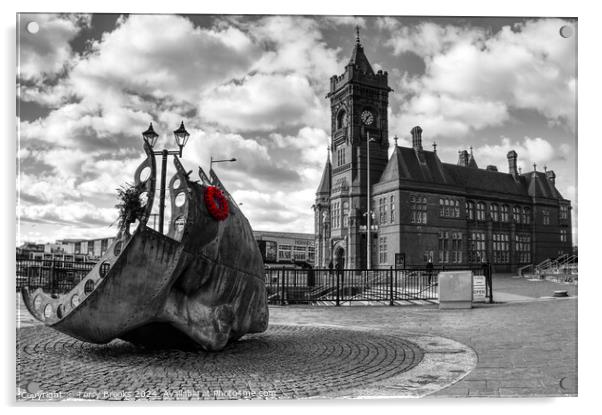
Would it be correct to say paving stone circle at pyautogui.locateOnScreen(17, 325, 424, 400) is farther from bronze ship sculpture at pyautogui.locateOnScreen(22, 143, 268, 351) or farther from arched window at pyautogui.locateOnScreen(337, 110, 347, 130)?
arched window at pyautogui.locateOnScreen(337, 110, 347, 130)

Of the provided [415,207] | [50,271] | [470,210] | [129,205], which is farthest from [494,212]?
[129,205]

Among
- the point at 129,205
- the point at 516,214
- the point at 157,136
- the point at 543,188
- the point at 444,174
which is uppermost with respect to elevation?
the point at 444,174

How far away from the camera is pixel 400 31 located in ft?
26.4

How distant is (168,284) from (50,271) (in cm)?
600

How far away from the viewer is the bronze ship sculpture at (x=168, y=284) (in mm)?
6262

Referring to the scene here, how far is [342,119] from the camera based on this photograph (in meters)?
44.1

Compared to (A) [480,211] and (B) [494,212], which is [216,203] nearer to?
(A) [480,211]

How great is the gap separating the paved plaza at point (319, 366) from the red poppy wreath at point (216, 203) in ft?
6.61

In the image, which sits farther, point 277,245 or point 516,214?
point 516,214

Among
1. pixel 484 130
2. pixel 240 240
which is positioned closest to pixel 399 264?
pixel 484 130

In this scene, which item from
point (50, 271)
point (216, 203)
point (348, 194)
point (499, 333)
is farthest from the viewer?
point (348, 194)

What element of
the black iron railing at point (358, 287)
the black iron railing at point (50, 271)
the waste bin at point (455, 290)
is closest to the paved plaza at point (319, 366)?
the black iron railing at point (50, 271)

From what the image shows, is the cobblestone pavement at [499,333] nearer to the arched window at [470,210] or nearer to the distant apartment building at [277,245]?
the distant apartment building at [277,245]

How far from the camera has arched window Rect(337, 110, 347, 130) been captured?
41.9 meters
